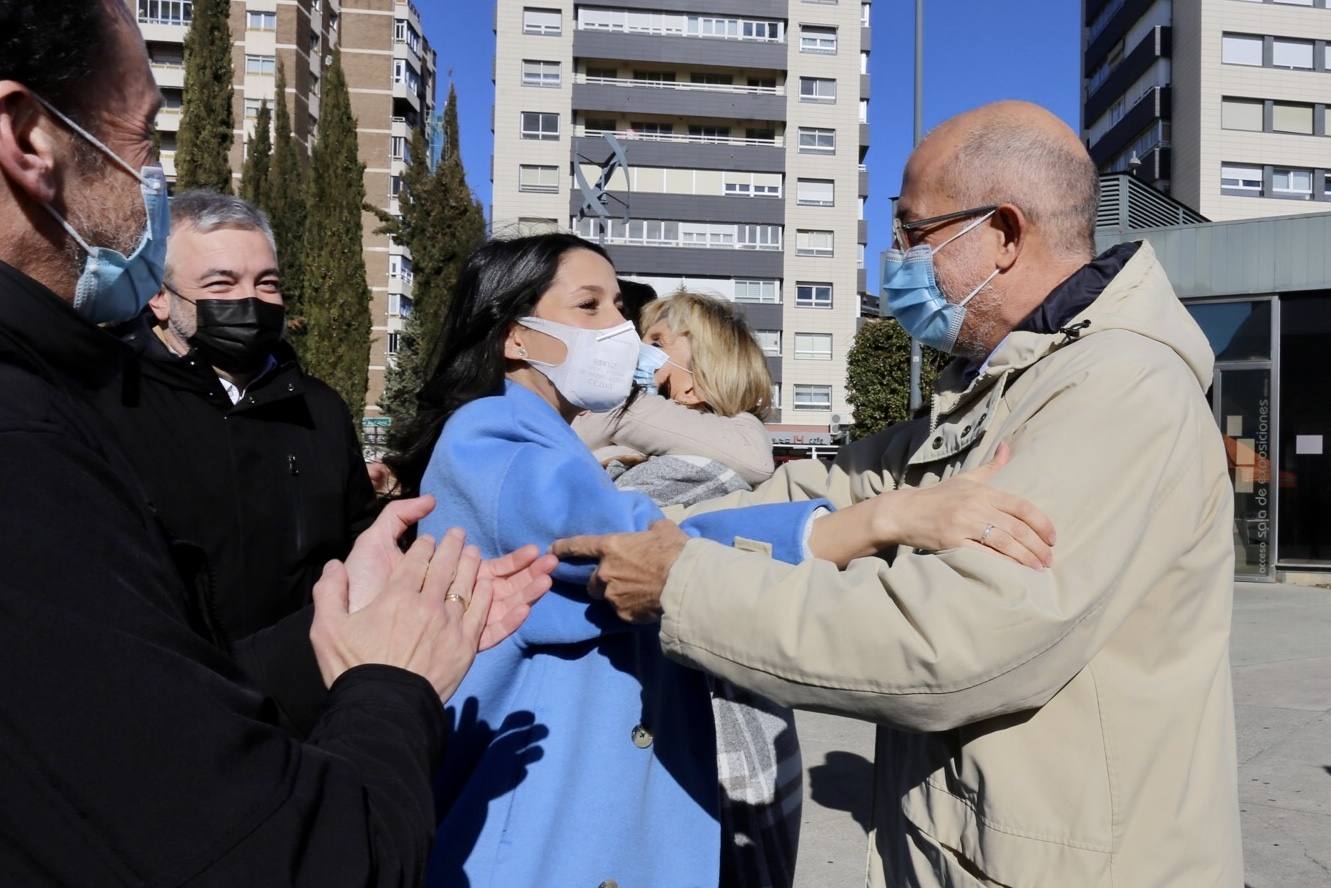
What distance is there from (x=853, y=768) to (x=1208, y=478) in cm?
438

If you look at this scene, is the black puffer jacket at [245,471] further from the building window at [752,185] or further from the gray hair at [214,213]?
the building window at [752,185]

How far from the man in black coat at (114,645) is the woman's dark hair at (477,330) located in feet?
3.28

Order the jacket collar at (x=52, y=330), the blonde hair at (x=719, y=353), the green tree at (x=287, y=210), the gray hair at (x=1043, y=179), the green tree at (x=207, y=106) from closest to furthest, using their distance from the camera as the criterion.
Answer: the jacket collar at (x=52, y=330), the gray hair at (x=1043, y=179), the blonde hair at (x=719, y=353), the green tree at (x=207, y=106), the green tree at (x=287, y=210)

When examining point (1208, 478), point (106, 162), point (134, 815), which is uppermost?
point (106, 162)

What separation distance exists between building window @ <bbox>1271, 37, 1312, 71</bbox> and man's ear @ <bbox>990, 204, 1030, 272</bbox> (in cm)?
5003

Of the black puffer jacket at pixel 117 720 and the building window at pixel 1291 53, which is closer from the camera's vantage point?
the black puffer jacket at pixel 117 720

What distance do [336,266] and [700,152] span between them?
26011mm

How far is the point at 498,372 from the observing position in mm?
2375

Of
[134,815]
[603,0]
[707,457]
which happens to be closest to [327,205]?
[603,0]

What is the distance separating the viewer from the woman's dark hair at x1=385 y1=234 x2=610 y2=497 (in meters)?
2.36

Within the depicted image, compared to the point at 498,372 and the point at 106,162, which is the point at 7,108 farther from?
the point at 498,372

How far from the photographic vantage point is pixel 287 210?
106ft

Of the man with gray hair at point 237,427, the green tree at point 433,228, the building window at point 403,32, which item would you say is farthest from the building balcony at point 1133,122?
the man with gray hair at point 237,427

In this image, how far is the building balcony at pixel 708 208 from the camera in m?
50.9
